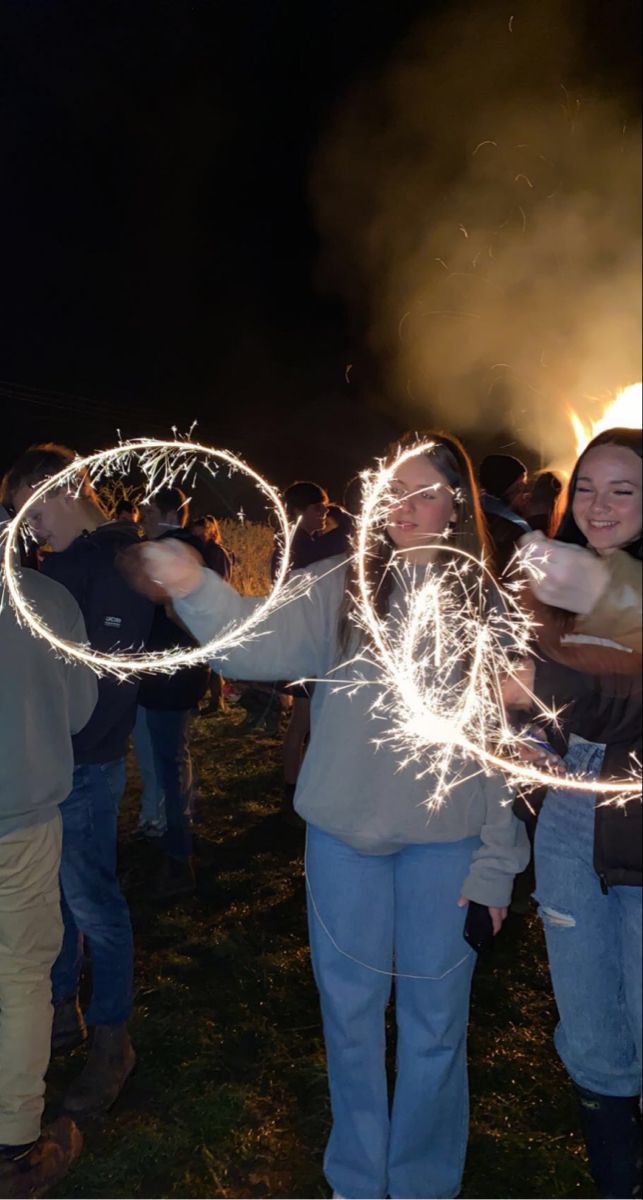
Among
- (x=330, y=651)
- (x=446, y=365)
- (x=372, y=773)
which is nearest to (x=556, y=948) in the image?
(x=372, y=773)

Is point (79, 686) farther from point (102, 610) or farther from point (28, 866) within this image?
point (28, 866)

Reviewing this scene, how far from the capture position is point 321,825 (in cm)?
274

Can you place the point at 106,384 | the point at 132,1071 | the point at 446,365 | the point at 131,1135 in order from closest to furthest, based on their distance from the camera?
the point at 131,1135
the point at 132,1071
the point at 446,365
the point at 106,384

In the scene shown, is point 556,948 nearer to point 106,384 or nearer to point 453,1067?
point 453,1067

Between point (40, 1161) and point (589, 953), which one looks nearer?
point (589, 953)

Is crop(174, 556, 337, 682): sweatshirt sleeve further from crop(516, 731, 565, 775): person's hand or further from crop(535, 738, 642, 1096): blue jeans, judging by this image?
crop(535, 738, 642, 1096): blue jeans

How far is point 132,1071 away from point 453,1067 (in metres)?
1.77

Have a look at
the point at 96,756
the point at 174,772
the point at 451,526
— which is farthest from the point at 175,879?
the point at 451,526

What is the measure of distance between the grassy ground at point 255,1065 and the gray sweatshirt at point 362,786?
60.4 inches

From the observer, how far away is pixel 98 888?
141 inches

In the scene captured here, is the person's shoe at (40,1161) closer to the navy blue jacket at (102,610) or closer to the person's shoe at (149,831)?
the navy blue jacket at (102,610)

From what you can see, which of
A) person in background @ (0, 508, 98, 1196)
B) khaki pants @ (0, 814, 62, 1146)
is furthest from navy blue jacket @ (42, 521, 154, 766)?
khaki pants @ (0, 814, 62, 1146)

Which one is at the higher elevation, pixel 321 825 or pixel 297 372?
pixel 297 372

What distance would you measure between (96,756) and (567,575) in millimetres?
2427
